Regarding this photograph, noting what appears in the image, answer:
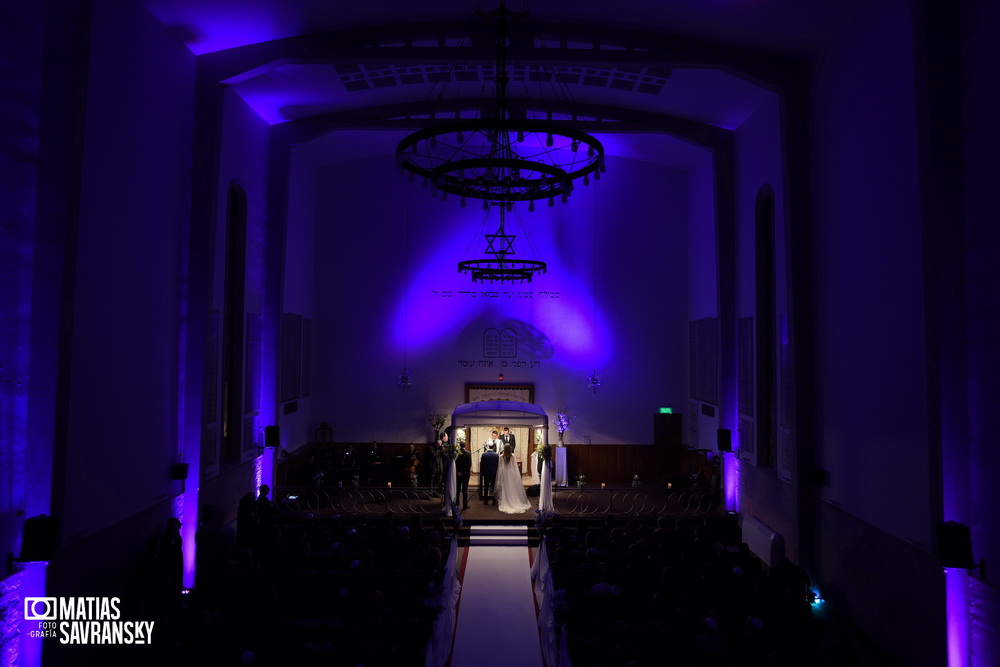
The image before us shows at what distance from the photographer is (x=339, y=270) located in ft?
58.2

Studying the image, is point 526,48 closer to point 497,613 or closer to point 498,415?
point 498,415

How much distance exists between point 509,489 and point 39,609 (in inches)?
354

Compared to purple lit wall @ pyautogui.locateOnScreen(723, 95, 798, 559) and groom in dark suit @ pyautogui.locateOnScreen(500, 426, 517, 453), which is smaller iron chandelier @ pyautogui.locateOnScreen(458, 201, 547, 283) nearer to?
groom in dark suit @ pyautogui.locateOnScreen(500, 426, 517, 453)

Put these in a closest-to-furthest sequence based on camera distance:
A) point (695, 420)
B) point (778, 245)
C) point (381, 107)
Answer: point (778, 245), point (381, 107), point (695, 420)

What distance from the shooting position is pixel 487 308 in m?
17.9

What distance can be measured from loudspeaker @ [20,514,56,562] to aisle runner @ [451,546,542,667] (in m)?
4.84

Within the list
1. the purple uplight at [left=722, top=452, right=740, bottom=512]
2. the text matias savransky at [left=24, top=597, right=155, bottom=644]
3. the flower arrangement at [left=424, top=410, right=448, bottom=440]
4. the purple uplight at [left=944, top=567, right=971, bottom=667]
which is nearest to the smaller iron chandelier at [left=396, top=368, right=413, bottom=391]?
the flower arrangement at [left=424, top=410, right=448, bottom=440]

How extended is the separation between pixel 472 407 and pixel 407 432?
311 cm

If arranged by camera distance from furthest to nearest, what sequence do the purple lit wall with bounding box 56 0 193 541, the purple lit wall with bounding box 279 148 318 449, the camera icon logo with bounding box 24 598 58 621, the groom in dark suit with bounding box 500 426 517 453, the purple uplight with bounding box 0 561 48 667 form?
the groom in dark suit with bounding box 500 426 517 453 → the purple lit wall with bounding box 279 148 318 449 → the purple lit wall with bounding box 56 0 193 541 → the camera icon logo with bounding box 24 598 58 621 → the purple uplight with bounding box 0 561 48 667

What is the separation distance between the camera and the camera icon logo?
6.59 m

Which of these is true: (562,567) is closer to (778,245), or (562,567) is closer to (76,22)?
(778,245)

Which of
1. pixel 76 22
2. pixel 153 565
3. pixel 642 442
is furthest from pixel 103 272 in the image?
pixel 642 442

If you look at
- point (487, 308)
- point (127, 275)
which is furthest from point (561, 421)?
point (127, 275)

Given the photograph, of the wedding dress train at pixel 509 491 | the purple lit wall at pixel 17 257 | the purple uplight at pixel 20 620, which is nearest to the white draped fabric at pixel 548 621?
the wedding dress train at pixel 509 491
